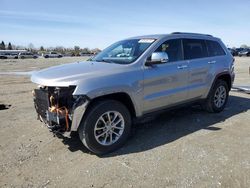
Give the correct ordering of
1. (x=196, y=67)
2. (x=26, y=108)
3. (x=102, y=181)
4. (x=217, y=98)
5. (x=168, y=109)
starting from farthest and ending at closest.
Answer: (x=26, y=108), (x=217, y=98), (x=196, y=67), (x=168, y=109), (x=102, y=181)

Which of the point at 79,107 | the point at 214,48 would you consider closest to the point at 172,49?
the point at 214,48

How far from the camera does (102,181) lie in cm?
357

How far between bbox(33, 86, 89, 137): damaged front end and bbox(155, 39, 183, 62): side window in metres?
1.91

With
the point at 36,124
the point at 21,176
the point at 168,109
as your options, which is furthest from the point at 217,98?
the point at 21,176

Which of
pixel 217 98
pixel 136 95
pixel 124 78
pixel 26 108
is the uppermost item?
pixel 124 78

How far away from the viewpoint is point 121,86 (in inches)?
171

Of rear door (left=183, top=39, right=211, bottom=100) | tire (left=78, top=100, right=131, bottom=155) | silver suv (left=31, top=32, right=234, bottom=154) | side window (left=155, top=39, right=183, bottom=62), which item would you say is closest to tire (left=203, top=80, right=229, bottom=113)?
silver suv (left=31, top=32, right=234, bottom=154)

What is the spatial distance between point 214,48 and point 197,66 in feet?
3.55

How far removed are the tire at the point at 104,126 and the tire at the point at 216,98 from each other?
8.58 feet

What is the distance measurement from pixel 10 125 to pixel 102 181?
317 centimetres

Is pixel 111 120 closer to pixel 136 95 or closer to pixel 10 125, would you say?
pixel 136 95

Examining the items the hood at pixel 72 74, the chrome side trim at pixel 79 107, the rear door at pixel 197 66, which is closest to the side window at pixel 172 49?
the rear door at pixel 197 66

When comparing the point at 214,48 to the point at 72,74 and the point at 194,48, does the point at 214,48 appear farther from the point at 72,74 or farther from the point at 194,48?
the point at 72,74

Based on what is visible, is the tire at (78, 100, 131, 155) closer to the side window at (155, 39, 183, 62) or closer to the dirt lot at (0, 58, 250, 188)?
the dirt lot at (0, 58, 250, 188)
